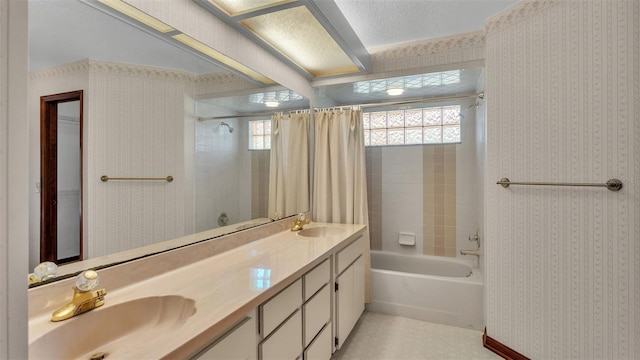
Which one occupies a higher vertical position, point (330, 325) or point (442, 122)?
point (442, 122)

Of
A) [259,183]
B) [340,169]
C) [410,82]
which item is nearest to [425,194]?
[340,169]

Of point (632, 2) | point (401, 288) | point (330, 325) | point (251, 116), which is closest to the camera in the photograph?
point (632, 2)

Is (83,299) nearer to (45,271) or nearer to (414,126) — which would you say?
(45,271)

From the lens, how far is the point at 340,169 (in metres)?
2.79

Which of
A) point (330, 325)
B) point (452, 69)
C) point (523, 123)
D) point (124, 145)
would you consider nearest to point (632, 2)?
point (523, 123)

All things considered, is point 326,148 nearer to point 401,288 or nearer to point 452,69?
point 452,69

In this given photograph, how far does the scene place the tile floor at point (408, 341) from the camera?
2.07 m

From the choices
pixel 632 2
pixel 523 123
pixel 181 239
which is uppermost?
pixel 632 2

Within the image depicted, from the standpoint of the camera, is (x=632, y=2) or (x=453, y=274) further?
(x=453, y=274)

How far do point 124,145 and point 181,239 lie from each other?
51 centimetres

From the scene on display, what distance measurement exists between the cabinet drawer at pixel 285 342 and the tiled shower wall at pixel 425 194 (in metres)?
2.17

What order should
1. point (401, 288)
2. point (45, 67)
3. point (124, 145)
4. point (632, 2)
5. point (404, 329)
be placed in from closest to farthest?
point (45, 67)
point (124, 145)
point (632, 2)
point (404, 329)
point (401, 288)

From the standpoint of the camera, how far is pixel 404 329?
2.41m

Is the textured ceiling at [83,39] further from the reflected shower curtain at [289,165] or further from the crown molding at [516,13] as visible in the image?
the crown molding at [516,13]
